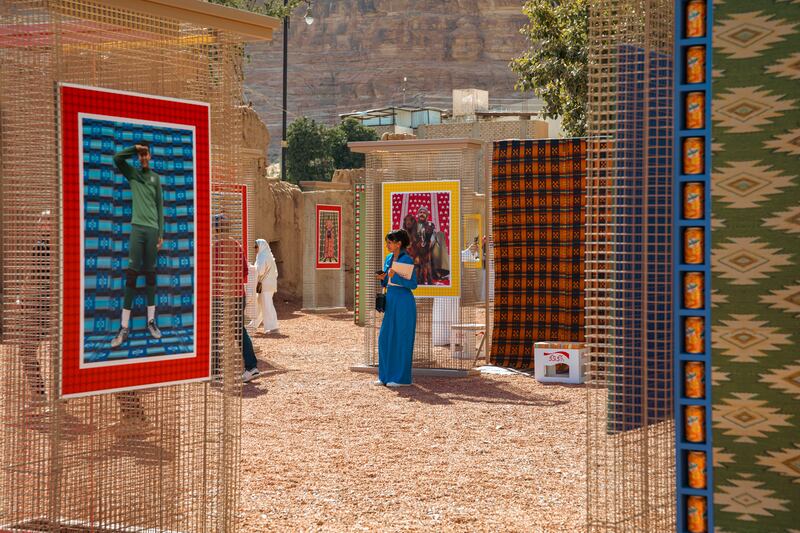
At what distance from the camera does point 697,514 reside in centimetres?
363

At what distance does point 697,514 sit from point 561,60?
46.0 feet

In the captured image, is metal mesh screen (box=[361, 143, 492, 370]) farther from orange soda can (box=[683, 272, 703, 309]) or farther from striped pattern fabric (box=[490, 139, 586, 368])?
orange soda can (box=[683, 272, 703, 309])

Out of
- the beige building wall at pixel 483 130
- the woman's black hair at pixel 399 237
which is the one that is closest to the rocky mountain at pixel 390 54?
the beige building wall at pixel 483 130

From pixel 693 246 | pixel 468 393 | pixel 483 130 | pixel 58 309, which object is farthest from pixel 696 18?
pixel 483 130

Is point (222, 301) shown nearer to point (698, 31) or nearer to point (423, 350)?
point (698, 31)

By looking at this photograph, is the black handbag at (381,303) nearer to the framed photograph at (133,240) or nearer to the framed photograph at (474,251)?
the framed photograph at (474,251)

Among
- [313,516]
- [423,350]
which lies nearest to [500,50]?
[423,350]

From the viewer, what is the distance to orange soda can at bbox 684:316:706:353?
11.8 ft

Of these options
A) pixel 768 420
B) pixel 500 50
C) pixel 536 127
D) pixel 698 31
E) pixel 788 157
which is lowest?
pixel 768 420

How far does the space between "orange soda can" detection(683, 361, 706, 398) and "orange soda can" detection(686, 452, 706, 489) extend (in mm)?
223

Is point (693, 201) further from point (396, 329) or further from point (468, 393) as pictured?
point (396, 329)

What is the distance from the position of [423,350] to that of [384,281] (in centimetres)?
182

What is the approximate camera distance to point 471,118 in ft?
156

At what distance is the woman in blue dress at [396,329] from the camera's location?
11.0 metres
